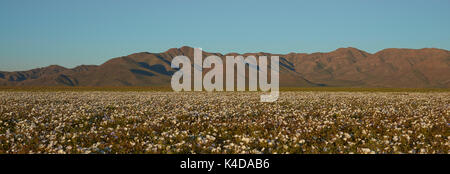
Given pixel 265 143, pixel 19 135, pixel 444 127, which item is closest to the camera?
pixel 265 143

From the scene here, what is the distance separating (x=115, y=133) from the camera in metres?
9.51
